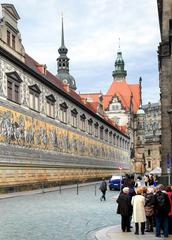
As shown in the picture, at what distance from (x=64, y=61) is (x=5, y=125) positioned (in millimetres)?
71400

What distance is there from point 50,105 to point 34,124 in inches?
259

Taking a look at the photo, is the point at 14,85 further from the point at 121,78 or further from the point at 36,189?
the point at 121,78

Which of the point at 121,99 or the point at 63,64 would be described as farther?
the point at 121,99

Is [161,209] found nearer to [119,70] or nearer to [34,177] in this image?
[34,177]

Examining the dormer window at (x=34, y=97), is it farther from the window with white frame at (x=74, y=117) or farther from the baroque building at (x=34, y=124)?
the window with white frame at (x=74, y=117)

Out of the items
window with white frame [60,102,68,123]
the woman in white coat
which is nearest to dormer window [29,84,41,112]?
window with white frame [60,102,68,123]

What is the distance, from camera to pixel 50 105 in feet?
148

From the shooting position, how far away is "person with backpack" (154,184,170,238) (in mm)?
11352

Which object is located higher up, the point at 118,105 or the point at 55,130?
the point at 118,105

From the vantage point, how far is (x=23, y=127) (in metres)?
35.8

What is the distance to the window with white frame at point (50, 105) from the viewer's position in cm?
4409

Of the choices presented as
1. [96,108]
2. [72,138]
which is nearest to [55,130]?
[72,138]

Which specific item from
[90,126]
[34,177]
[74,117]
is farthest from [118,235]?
[90,126]

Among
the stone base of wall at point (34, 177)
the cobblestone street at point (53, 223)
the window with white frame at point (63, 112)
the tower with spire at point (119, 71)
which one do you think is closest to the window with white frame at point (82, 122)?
the stone base of wall at point (34, 177)
